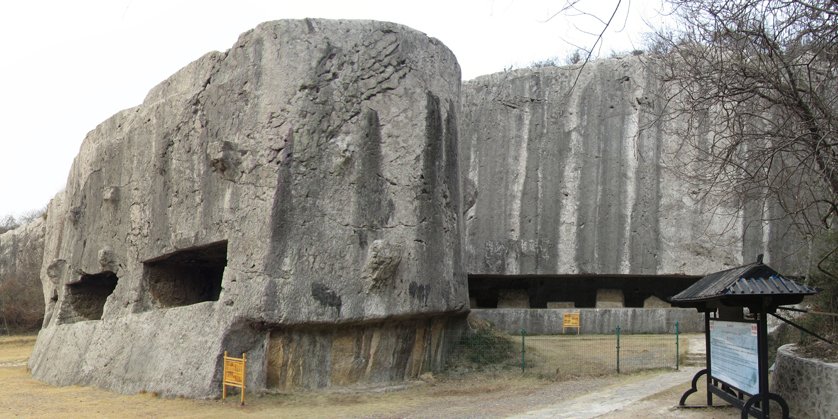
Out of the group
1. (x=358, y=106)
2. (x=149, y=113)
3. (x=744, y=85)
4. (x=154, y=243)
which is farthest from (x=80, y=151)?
(x=744, y=85)

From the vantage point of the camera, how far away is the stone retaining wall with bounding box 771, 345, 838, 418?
646cm

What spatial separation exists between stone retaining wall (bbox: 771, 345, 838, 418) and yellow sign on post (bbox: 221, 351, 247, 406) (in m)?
6.66

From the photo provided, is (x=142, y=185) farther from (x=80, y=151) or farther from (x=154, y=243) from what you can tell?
(x=80, y=151)

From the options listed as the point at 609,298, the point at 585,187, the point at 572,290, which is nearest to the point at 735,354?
the point at 609,298

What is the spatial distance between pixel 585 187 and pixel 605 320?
3583 millimetres

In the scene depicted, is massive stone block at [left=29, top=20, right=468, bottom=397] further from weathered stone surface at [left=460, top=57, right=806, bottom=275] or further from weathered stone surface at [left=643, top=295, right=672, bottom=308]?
weathered stone surface at [left=643, top=295, right=672, bottom=308]

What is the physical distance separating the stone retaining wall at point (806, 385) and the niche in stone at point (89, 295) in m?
13.4

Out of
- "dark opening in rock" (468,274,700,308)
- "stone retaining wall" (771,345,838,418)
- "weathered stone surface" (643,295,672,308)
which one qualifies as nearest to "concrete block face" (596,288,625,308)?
"dark opening in rock" (468,274,700,308)

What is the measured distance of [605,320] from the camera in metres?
18.7

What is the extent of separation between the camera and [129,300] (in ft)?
45.0

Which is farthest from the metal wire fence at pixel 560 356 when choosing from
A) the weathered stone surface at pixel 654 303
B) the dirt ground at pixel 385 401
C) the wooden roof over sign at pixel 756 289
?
the wooden roof over sign at pixel 756 289

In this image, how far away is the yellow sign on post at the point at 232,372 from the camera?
34.5ft

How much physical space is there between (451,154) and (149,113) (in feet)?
18.9

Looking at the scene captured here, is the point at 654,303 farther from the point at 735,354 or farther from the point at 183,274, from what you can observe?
the point at 735,354
